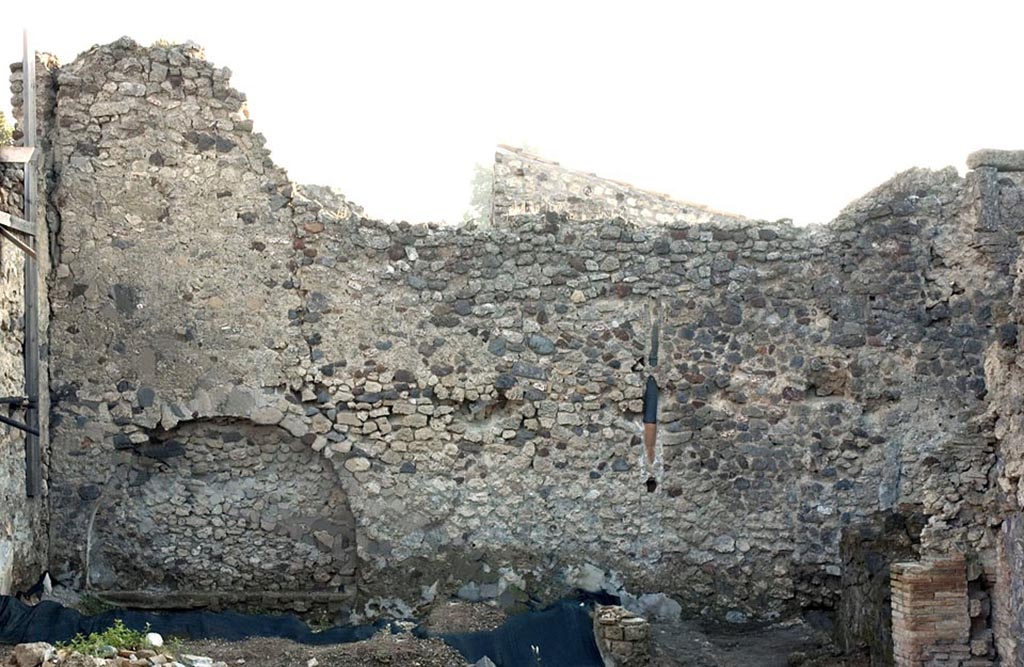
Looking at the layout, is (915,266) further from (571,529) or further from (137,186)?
(137,186)

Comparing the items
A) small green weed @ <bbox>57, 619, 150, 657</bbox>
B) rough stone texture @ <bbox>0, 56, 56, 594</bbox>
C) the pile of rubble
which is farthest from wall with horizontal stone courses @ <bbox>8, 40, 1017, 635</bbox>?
the pile of rubble

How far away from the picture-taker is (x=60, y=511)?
32.6ft

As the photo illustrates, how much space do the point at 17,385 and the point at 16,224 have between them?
1.28 metres

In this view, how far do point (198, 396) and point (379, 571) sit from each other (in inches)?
83.1

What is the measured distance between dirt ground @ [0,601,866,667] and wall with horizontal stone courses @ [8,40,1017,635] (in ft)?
1.21

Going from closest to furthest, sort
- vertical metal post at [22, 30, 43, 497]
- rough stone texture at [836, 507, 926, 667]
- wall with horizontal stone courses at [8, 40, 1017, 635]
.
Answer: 1. rough stone texture at [836, 507, 926, 667]
2. vertical metal post at [22, 30, 43, 497]
3. wall with horizontal stone courses at [8, 40, 1017, 635]

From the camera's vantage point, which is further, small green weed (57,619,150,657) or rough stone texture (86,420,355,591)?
rough stone texture (86,420,355,591)

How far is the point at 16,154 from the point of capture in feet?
31.0

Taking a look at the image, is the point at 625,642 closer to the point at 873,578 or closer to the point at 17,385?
the point at 873,578

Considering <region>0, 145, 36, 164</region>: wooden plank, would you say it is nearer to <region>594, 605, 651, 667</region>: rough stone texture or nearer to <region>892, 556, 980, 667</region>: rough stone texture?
<region>594, 605, 651, 667</region>: rough stone texture

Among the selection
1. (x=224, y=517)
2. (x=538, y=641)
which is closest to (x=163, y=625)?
(x=224, y=517)

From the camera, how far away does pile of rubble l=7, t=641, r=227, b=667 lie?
7.12m

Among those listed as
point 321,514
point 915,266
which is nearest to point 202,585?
point 321,514

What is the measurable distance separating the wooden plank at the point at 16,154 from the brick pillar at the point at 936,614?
7.24 m
